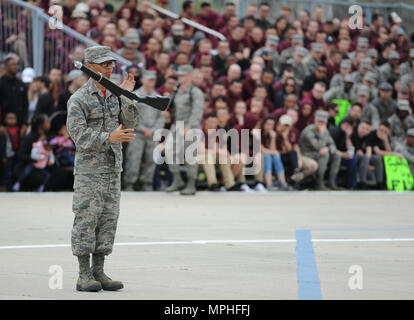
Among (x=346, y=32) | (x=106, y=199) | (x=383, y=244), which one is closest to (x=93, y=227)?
(x=106, y=199)

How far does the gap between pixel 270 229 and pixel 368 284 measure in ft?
15.8

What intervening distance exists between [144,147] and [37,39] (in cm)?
306

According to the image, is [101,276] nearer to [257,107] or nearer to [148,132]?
[148,132]

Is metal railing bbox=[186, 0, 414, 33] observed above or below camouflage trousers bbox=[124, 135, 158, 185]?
above

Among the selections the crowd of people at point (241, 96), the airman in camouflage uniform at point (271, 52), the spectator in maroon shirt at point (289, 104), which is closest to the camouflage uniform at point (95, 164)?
the crowd of people at point (241, 96)

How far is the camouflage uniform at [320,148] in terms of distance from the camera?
20359 millimetres

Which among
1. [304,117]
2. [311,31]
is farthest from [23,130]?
[311,31]

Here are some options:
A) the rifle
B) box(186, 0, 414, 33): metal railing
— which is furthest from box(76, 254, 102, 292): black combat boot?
box(186, 0, 414, 33): metal railing

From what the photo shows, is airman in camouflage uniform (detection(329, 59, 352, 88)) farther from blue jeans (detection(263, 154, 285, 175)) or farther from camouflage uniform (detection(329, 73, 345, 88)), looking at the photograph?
blue jeans (detection(263, 154, 285, 175))

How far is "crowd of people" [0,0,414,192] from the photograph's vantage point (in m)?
17.9

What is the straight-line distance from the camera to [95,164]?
7.32 meters

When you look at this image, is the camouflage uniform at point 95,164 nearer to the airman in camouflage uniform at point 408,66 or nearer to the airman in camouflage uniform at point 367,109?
the airman in camouflage uniform at point 367,109

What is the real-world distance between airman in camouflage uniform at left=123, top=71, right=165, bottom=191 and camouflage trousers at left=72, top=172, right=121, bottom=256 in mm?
11006

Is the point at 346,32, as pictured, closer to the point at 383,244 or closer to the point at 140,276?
the point at 383,244
